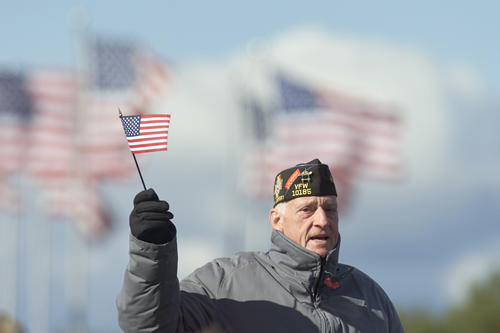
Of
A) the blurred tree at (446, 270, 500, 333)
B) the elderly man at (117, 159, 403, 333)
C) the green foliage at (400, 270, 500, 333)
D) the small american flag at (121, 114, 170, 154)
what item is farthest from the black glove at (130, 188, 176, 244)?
the blurred tree at (446, 270, 500, 333)

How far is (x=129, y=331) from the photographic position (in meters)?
4.23

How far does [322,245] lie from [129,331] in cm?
102

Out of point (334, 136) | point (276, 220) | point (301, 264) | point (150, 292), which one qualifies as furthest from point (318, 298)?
point (334, 136)

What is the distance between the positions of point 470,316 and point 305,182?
59125mm

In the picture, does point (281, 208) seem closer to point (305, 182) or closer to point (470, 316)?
point (305, 182)

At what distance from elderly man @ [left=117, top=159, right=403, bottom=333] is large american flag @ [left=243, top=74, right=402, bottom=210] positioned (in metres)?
15.9

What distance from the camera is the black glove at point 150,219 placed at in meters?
4.09

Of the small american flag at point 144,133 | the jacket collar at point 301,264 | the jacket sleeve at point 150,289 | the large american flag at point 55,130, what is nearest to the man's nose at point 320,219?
the jacket collar at point 301,264

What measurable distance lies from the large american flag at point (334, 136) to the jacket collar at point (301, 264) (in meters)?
16.0

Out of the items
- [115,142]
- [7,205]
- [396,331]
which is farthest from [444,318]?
[396,331]

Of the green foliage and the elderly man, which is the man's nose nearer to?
the elderly man

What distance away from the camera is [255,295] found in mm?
4699

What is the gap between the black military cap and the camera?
16.1ft

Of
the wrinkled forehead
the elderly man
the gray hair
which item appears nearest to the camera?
the elderly man
